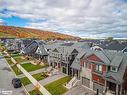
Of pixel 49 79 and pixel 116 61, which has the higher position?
pixel 116 61

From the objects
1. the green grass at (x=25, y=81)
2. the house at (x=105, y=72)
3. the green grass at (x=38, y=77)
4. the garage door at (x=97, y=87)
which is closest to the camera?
the house at (x=105, y=72)

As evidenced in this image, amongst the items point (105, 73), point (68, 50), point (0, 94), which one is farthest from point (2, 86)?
point (105, 73)

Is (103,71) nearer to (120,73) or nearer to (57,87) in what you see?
(120,73)

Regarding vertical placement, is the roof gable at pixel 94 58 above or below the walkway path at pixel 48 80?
above

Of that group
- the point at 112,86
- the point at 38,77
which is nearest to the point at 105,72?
the point at 112,86

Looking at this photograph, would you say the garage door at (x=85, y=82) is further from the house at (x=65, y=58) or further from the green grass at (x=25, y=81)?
the green grass at (x=25, y=81)

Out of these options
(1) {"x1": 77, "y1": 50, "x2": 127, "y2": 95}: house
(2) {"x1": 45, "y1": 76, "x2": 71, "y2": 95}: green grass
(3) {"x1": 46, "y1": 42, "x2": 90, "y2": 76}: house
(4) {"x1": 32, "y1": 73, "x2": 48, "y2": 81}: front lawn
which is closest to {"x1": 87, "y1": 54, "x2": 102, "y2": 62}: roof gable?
(1) {"x1": 77, "y1": 50, "x2": 127, "y2": 95}: house

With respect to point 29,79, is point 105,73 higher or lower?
higher

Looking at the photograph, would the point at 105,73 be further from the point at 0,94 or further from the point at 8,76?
the point at 8,76

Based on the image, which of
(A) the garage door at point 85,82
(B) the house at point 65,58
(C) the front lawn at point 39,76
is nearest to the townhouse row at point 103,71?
(A) the garage door at point 85,82
